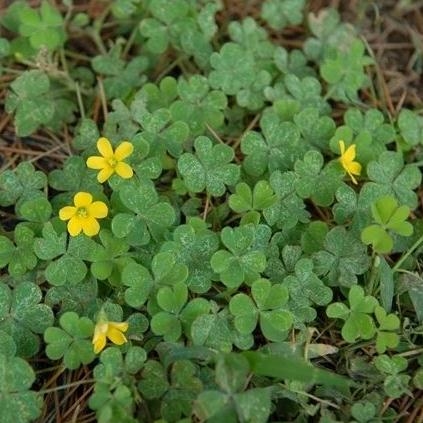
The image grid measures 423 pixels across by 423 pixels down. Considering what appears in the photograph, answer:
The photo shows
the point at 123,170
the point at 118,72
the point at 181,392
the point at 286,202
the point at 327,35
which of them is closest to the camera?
the point at 181,392

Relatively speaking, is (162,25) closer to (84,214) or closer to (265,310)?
(84,214)

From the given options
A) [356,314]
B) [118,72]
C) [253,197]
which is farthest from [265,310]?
[118,72]

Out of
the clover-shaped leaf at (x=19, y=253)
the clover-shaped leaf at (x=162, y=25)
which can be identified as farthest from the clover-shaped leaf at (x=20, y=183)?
the clover-shaped leaf at (x=162, y=25)

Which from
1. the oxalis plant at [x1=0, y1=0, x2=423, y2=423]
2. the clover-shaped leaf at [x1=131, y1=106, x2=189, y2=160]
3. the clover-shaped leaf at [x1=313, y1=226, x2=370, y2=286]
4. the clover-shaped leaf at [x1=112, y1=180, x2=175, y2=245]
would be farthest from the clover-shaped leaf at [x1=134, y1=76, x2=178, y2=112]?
the clover-shaped leaf at [x1=313, y1=226, x2=370, y2=286]

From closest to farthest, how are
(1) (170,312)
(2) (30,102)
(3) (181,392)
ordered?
(3) (181,392) → (1) (170,312) → (2) (30,102)

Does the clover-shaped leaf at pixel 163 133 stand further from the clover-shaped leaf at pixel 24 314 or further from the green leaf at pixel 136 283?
the clover-shaped leaf at pixel 24 314

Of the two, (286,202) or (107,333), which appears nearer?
(107,333)
